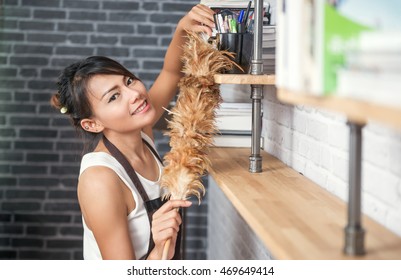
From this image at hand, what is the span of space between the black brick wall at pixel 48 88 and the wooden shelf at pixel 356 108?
307 cm

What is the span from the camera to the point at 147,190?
1987 mm

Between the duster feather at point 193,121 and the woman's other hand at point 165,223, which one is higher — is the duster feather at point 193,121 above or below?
above

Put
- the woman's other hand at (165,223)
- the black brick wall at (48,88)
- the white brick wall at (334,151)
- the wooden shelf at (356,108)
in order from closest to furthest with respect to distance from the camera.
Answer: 1. the wooden shelf at (356,108)
2. the white brick wall at (334,151)
3. the woman's other hand at (165,223)
4. the black brick wall at (48,88)

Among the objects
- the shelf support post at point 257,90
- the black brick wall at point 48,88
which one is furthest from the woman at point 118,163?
the black brick wall at point 48,88

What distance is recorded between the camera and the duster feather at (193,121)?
1662mm

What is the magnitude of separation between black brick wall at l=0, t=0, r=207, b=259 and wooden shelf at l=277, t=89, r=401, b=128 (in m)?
3.07

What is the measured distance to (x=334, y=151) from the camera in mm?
1503

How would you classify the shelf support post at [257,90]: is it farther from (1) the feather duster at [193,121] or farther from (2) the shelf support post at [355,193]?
(2) the shelf support post at [355,193]

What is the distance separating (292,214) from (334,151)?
32 cm

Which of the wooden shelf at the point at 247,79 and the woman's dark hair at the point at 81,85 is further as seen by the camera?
the woman's dark hair at the point at 81,85

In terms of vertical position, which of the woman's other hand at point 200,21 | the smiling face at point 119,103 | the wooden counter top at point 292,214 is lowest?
the wooden counter top at point 292,214

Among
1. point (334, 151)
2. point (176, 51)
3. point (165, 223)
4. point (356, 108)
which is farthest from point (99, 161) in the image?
point (356, 108)

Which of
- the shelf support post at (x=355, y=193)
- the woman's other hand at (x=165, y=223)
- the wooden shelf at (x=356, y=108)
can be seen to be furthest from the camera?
the woman's other hand at (x=165, y=223)
